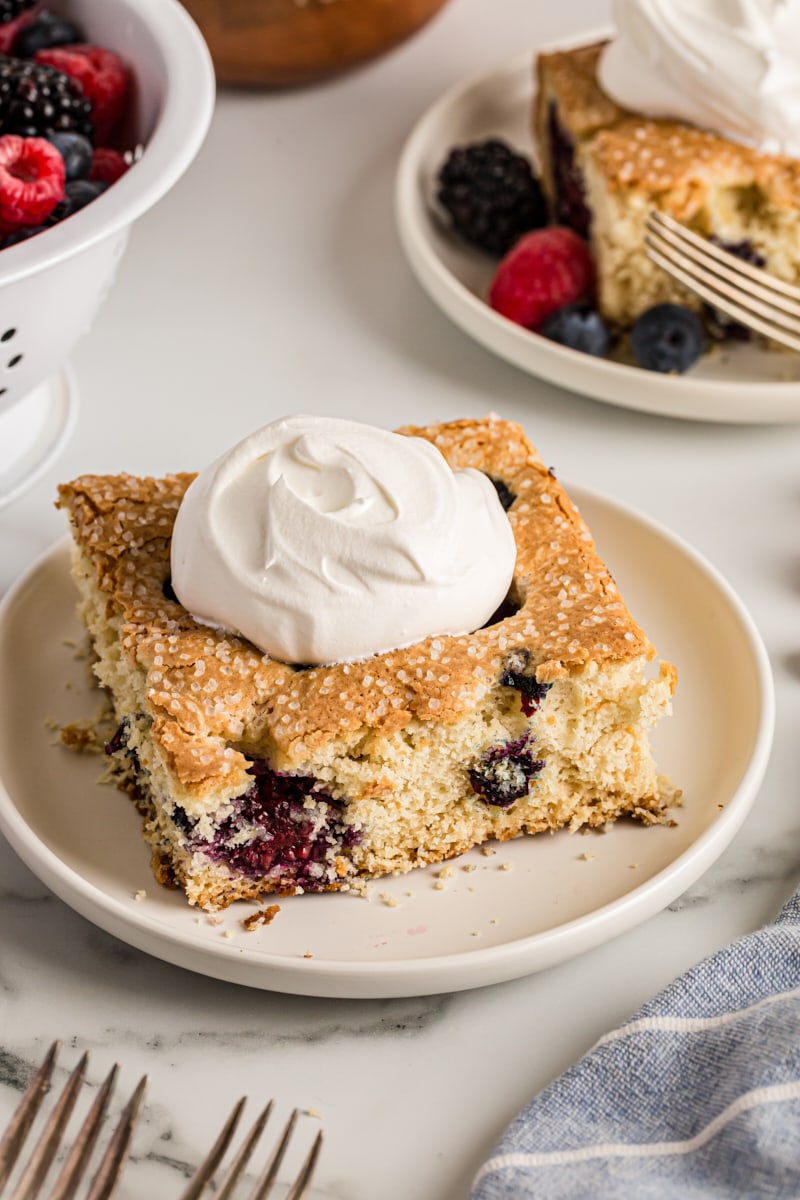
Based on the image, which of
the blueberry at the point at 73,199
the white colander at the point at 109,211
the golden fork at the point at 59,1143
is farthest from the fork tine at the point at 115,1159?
the blueberry at the point at 73,199

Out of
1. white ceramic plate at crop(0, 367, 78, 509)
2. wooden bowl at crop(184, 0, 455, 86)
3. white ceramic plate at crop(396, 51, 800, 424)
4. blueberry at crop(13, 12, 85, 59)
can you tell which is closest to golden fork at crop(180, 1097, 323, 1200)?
white ceramic plate at crop(0, 367, 78, 509)

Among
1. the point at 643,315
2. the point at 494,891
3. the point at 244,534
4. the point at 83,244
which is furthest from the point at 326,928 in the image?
the point at 643,315

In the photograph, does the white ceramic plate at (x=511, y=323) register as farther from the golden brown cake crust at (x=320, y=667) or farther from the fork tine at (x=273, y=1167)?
the fork tine at (x=273, y=1167)

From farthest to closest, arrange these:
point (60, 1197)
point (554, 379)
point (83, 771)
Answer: point (554, 379), point (83, 771), point (60, 1197)

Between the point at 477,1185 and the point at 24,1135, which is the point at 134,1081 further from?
the point at 477,1185

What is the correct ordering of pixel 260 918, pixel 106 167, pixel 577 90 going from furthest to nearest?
pixel 577 90, pixel 106 167, pixel 260 918

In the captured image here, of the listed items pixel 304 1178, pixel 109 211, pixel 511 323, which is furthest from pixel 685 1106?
pixel 511 323

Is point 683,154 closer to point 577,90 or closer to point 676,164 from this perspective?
point 676,164
